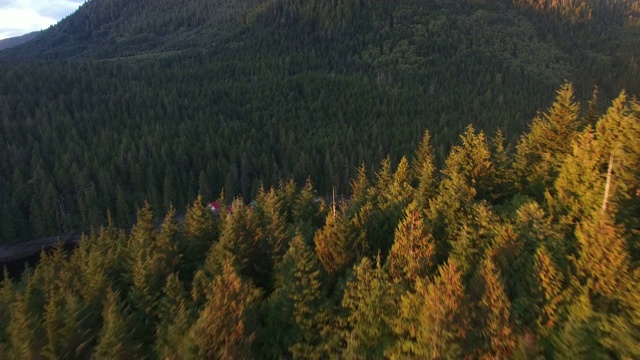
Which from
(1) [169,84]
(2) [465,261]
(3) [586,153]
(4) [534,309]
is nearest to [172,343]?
(2) [465,261]

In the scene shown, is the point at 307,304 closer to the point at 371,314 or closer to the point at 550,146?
the point at 371,314

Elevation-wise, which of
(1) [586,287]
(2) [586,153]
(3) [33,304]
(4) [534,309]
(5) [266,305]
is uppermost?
(2) [586,153]

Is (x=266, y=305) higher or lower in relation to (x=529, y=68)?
higher

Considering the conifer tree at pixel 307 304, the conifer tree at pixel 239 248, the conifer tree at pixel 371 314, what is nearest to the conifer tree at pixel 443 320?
the conifer tree at pixel 371 314

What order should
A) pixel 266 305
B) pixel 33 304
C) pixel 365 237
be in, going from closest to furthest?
pixel 266 305 < pixel 365 237 < pixel 33 304

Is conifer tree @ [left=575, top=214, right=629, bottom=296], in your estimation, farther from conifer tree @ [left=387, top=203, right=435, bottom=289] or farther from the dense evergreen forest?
conifer tree @ [left=387, top=203, right=435, bottom=289]

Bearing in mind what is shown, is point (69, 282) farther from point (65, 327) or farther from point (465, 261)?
point (465, 261)

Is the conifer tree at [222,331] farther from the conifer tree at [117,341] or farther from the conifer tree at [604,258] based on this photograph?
the conifer tree at [604,258]
